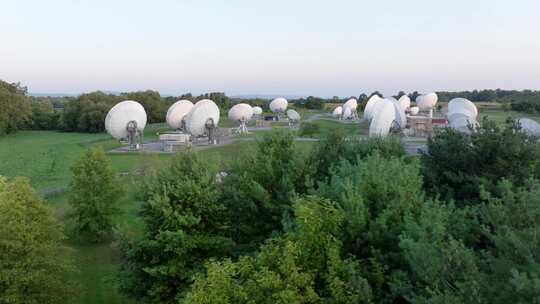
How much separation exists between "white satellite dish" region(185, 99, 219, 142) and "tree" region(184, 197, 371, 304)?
44.2 m

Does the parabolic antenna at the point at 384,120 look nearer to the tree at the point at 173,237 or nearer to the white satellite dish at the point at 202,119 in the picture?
the white satellite dish at the point at 202,119

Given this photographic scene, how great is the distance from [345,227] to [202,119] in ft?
145

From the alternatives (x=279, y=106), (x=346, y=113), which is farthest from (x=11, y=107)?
(x=346, y=113)

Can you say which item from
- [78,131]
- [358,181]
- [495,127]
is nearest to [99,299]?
[358,181]

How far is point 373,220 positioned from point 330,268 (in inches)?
96.4

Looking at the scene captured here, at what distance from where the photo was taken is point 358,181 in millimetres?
12477

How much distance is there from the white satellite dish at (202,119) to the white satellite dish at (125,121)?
5.79 m

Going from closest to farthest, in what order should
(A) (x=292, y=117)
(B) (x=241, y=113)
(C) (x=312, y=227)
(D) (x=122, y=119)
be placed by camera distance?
1. (C) (x=312, y=227)
2. (D) (x=122, y=119)
3. (B) (x=241, y=113)
4. (A) (x=292, y=117)

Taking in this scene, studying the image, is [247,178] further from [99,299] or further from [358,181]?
[99,299]

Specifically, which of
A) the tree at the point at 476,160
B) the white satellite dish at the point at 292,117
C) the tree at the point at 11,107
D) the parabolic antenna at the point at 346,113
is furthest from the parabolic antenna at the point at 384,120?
the tree at the point at 11,107

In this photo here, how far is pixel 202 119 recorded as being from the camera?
178 feet

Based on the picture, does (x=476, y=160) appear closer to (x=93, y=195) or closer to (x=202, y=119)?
(x=93, y=195)

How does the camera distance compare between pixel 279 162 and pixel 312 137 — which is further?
pixel 312 137

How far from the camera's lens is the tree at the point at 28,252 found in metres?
14.3
